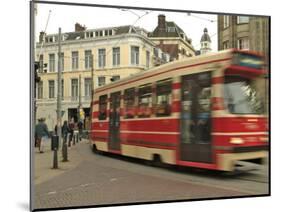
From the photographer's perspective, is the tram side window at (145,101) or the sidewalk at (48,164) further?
the tram side window at (145,101)

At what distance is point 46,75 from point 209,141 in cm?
213

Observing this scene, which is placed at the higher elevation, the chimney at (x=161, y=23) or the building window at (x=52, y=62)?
the chimney at (x=161, y=23)

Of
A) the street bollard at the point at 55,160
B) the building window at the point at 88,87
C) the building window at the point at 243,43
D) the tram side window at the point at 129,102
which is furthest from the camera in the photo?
the building window at the point at 243,43

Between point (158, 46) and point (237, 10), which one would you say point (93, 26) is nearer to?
point (158, 46)

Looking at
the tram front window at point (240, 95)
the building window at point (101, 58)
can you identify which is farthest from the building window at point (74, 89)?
the tram front window at point (240, 95)

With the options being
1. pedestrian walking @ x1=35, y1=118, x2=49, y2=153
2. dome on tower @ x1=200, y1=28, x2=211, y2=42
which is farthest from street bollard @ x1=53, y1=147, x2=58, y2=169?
dome on tower @ x1=200, y1=28, x2=211, y2=42

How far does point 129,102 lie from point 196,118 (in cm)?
86

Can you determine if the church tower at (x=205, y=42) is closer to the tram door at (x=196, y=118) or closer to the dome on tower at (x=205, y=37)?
the dome on tower at (x=205, y=37)

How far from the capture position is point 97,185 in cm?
555

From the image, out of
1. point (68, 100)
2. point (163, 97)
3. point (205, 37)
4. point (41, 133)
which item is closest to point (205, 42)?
point (205, 37)

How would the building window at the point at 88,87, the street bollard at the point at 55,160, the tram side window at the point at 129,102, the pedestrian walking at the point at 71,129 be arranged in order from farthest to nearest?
the tram side window at the point at 129,102 → the building window at the point at 88,87 → the pedestrian walking at the point at 71,129 → the street bollard at the point at 55,160

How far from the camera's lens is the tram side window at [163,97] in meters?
5.74

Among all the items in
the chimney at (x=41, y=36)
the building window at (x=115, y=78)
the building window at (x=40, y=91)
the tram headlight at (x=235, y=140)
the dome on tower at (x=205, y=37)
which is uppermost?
the dome on tower at (x=205, y=37)

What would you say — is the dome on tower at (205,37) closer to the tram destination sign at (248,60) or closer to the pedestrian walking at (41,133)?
the tram destination sign at (248,60)
